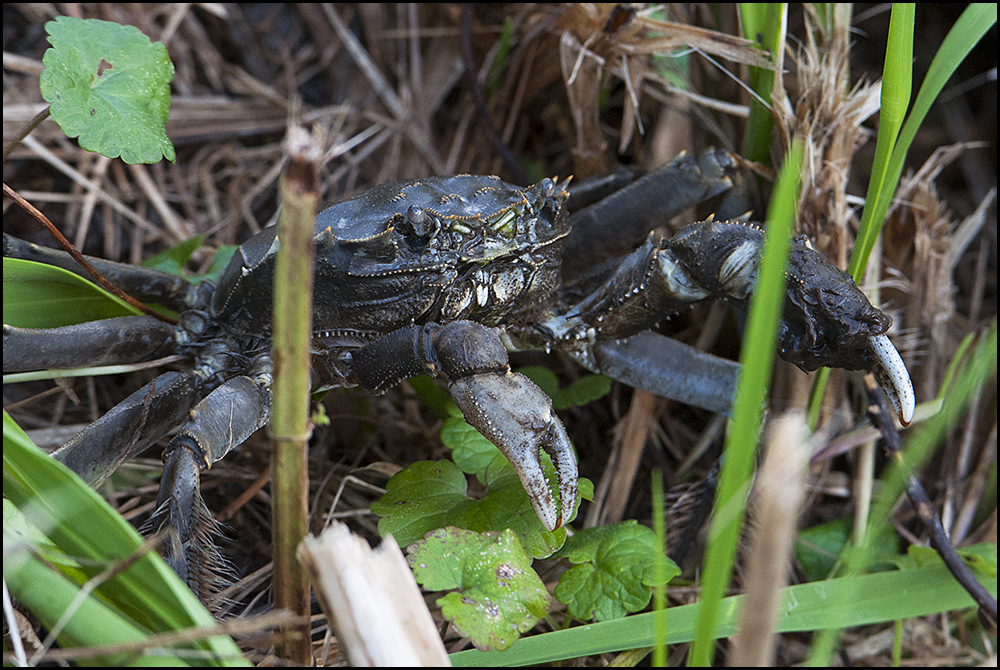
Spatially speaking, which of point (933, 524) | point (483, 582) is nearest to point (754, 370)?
point (483, 582)

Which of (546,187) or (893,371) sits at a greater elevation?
(546,187)

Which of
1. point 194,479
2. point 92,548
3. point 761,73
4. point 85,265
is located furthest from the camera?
point 761,73

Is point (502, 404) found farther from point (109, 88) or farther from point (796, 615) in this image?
point (109, 88)

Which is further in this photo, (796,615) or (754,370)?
(796,615)

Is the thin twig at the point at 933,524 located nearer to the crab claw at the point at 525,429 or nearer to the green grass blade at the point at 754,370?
the crab claw at the point at 525,429

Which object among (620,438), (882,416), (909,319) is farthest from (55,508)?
(909,319)

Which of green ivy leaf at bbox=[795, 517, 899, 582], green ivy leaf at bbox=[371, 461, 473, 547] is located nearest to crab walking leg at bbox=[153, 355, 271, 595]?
green ivy leaf at bbox=[371, 461, 473, 547]

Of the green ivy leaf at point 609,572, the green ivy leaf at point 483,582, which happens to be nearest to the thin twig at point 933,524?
the green ivy leaf at point 609,572
